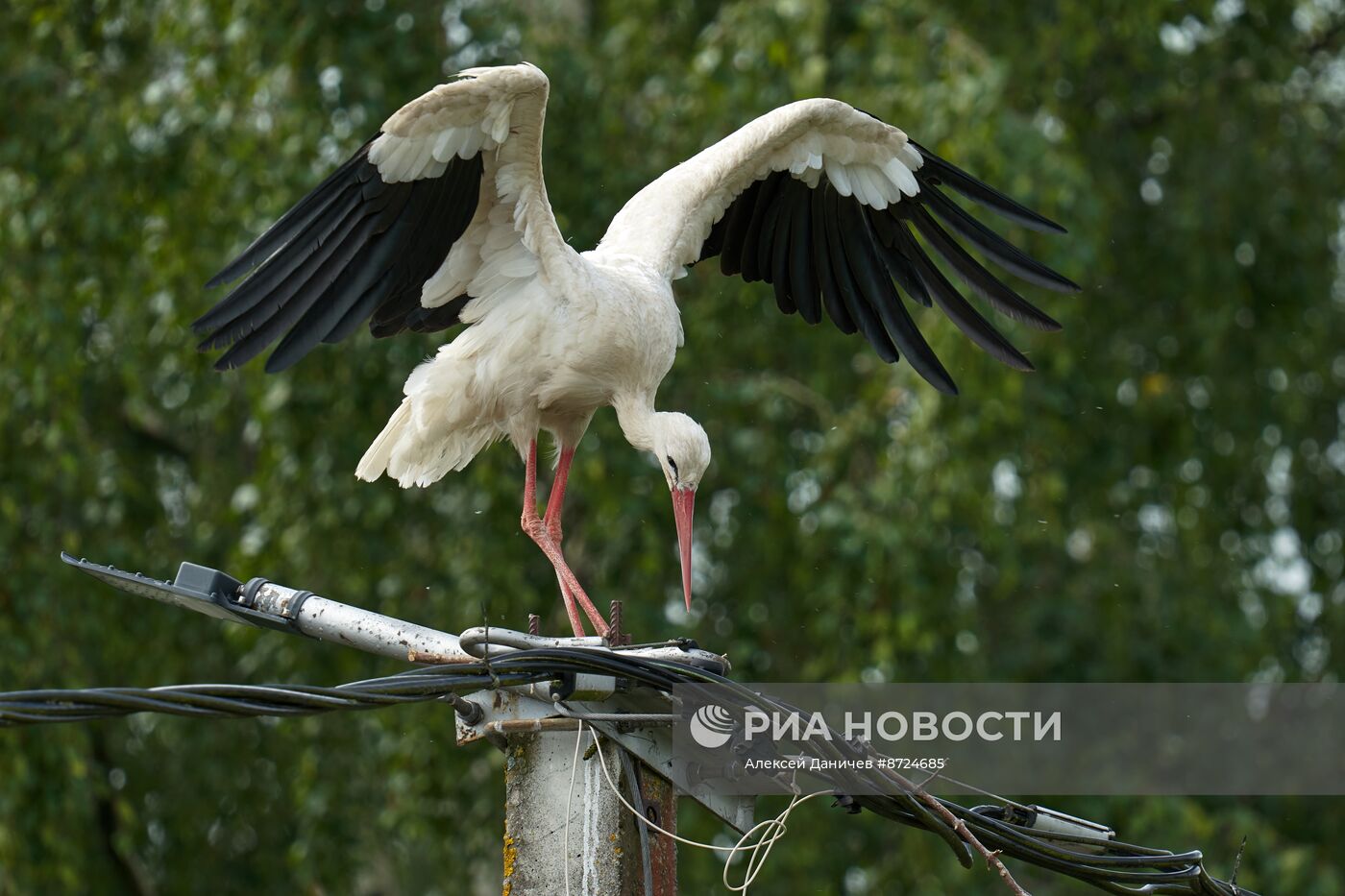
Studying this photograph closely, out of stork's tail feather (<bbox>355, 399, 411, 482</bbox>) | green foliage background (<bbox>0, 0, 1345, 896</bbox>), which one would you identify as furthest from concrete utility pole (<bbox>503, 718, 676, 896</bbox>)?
green foliage background (<bbox>0, 0, 1345, 896</bbox>)

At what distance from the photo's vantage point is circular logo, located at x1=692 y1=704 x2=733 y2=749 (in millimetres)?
2812

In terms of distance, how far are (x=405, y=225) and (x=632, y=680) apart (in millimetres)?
1669

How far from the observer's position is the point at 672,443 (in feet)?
14.4

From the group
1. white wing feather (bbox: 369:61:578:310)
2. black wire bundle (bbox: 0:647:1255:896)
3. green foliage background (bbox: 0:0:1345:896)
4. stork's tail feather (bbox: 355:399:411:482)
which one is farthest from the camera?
green foliage background (bbox: 0:0:1345:896)

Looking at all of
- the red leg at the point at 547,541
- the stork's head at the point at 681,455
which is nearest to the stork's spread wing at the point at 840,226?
the stork's head at the point at 681,455

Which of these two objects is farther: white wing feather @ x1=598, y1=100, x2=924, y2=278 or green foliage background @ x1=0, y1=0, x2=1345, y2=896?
green foliage background @ x1=0, y1=0, x2=1345, y2=896

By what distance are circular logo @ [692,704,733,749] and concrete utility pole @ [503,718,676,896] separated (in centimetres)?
10

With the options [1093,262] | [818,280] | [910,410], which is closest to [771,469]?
[910,410]

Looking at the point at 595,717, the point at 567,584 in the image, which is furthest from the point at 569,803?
the point at 567,584

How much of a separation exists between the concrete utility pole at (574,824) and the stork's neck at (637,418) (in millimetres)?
1717

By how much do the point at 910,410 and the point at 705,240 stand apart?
1.48 m

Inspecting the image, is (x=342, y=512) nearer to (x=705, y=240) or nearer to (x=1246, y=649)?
(x=705, y=240)

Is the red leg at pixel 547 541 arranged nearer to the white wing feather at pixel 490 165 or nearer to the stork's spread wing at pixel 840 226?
the white wing feather at pixel 490 165

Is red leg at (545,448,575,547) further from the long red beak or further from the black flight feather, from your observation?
the black flight feather
